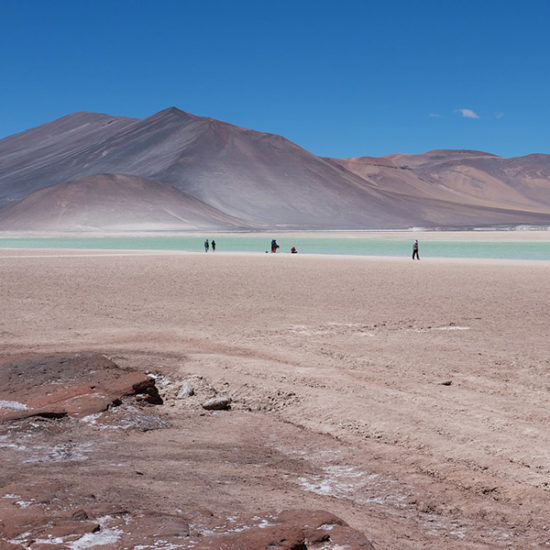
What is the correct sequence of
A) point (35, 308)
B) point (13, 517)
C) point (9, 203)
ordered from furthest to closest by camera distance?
point (9, 203), point (35, 308), point (13, 517)

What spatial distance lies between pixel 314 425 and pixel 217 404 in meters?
0.99

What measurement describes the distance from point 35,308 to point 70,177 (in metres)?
141

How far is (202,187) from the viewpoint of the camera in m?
136

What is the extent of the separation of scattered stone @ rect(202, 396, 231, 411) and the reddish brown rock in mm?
477

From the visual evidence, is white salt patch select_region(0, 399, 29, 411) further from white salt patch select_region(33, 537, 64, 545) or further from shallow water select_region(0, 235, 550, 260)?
shallow water select_region(0, 235, 550, 260)

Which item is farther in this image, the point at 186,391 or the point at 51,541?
the point at 186,391

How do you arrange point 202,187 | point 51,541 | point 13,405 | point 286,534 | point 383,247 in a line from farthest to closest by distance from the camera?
point 202,187 < point 383,247 < point 13,405 < point 286,534 < point 51,541

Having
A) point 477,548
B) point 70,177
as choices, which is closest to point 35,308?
point 477,548

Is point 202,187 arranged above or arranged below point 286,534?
above

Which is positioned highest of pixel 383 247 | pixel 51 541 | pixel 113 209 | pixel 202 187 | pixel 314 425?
pixel 202 187

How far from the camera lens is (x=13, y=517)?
343cm

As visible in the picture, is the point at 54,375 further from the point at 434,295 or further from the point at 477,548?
the point at 434,295

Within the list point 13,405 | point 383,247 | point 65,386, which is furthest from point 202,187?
point 13,405

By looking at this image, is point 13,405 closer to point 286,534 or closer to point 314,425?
point 314,425
